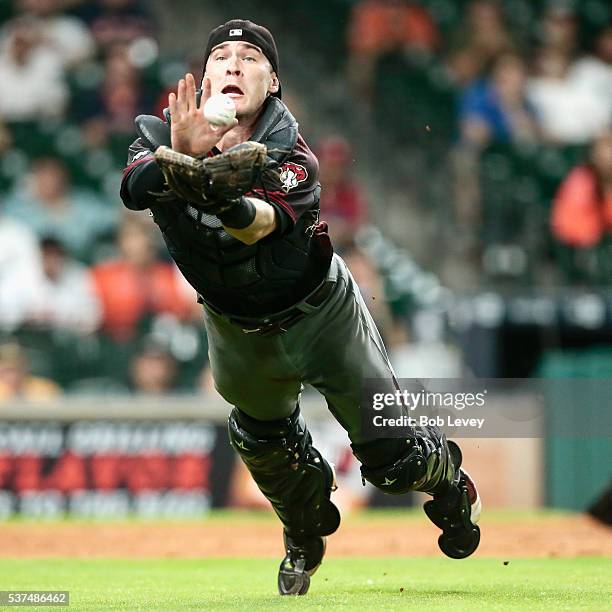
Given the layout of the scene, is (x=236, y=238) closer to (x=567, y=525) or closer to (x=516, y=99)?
(x=567, y=525)

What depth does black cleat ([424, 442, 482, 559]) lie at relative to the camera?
19.6ft

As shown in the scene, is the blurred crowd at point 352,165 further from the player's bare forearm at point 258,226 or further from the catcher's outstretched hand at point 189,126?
the catcher's outstretched hand at point 189,126

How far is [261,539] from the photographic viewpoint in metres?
9.86

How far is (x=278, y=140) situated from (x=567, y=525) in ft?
20.4

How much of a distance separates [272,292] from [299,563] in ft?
4.79

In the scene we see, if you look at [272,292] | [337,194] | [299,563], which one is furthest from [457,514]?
[337,194]

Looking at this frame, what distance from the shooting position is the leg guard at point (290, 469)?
5824mm

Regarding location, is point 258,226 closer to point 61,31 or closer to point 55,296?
point 55,296

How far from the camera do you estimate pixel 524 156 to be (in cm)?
1384

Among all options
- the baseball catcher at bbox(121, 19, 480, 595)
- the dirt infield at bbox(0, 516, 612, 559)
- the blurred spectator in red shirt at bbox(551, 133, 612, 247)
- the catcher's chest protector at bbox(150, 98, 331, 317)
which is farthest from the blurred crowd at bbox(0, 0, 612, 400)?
the catcher's chest protector at bbox(150, 98, 331, 317)

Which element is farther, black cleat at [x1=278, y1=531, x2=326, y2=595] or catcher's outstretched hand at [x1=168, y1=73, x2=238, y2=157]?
black cleat at [x1=278, y1=531, x2=326, y2=595]

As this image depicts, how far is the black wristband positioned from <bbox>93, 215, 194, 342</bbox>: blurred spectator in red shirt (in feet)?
23.7

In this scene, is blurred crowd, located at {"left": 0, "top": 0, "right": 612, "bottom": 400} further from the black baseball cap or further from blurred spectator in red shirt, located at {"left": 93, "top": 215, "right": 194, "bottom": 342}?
the black baseball cap

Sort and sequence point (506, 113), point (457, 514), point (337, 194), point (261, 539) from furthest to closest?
point (506, 113) → point (337, 194) → point (261, 539) → point (457, 514)
